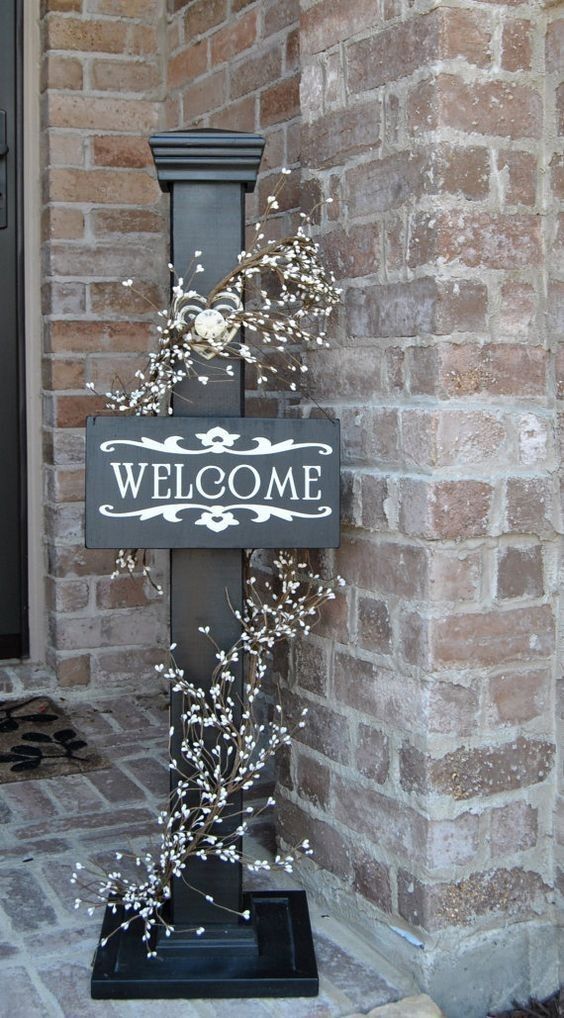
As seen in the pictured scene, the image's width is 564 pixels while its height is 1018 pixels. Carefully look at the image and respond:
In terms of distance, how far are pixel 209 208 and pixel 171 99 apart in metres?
1.72

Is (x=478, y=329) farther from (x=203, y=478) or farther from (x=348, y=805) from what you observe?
(x=348, y=805)

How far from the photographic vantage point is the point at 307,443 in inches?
77.4

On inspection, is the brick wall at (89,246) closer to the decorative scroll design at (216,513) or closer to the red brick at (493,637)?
the decorative scroll design at (216,513)

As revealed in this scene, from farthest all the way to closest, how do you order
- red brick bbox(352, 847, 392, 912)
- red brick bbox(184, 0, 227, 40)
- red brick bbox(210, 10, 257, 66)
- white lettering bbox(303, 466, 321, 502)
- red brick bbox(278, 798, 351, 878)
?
red brick bbox(184, 0, 227, 40), red brick bbox(210, 10, 257, 66), red brick bbox(278, 798, 351, 878), red brick bbox(352, 847, 392, 912), white lettering bbox(303, 466, 321, 502)

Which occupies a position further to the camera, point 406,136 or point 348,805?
point 348,805

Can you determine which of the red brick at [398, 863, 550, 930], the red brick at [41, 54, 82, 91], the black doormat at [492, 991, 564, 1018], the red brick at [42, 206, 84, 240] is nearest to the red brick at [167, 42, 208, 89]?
the red brick at [41, 54, 82, 91]

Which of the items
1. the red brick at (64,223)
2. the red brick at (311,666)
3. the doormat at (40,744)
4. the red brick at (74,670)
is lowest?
the doormat at (40,744)

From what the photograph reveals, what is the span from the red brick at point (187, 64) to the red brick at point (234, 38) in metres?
0.08

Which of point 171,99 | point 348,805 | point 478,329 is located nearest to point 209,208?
point 478,329

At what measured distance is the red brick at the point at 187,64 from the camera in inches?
128

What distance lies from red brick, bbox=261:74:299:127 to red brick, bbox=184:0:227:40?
0.39m

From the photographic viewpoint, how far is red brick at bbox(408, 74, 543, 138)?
187cm

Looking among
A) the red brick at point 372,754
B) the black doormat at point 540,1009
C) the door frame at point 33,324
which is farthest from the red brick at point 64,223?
the black doormat at point 540,1009

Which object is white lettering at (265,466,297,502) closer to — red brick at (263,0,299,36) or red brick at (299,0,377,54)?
red brick at (299,0,377,54)
